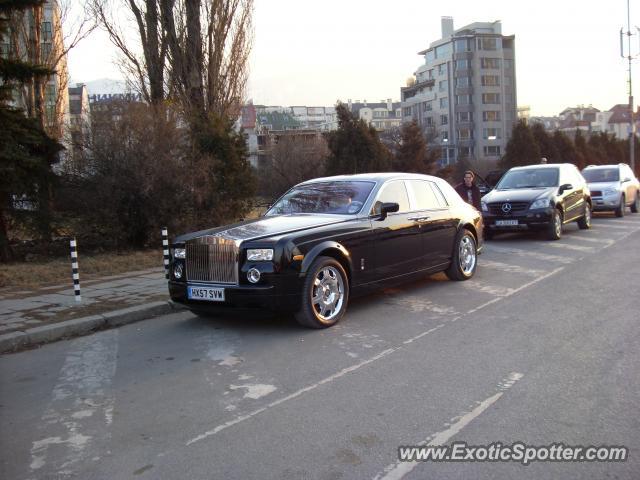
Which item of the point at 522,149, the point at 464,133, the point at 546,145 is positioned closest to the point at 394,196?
the point at 522,149

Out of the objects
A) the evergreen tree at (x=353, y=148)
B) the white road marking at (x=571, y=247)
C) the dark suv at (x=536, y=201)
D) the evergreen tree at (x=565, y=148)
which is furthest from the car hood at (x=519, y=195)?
the evergreen tree at (x=565, y=148)

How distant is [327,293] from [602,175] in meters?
17.3

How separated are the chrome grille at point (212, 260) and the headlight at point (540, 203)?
9.44 m

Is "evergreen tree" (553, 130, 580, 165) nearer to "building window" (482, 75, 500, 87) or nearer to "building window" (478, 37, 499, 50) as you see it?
"building window" (482, 75, 500, 87)

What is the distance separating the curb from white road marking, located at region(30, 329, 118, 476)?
36 cm

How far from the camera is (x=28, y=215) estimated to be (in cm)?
1203

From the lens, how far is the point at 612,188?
65.2 ft

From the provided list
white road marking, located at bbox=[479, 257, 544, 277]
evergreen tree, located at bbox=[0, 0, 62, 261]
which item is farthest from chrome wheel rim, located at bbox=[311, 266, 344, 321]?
evergreen tree, located at bbox=[0, 0, 62, 261]

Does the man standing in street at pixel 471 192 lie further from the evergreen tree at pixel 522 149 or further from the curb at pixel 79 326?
the evergreen tree at pixel 522 149

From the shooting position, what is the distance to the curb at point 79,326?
21.4ft

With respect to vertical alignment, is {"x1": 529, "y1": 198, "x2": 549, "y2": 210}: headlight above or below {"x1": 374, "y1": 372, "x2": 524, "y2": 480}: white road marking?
above

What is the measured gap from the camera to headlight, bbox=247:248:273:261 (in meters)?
6.28

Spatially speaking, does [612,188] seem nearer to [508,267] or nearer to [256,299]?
[508,267]

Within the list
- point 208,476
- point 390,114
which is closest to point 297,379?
point 208,476
